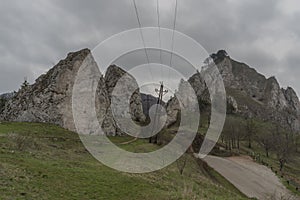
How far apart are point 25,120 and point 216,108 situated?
102 m

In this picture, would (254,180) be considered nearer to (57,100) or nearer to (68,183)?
(57,100)

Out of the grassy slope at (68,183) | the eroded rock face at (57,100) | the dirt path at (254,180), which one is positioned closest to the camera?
the grassy slope at (68,183)

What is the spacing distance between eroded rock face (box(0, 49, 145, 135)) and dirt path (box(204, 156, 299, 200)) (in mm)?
20254

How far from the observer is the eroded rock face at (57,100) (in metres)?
53.7

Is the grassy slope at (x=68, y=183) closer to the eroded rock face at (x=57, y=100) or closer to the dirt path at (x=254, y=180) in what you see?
the dirt path at (x=254, y=180)

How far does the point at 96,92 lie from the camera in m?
59.8

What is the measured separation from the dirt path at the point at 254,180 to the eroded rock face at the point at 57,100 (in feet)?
66.5

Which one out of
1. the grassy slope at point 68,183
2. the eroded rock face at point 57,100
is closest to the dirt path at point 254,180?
the grassy slope at point 68,183

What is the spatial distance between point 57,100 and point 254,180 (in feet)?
108

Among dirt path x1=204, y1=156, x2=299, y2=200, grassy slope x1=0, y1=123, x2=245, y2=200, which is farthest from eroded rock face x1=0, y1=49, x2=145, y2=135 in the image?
grassy slope x1=0, y1=123, x2=245, y2=200

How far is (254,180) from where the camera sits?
150 feet

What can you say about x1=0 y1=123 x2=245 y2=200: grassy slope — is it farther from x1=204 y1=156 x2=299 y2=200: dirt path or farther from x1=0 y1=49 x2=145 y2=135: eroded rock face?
x1=0 y1=49 x2=145 y2=135: eroded rock face

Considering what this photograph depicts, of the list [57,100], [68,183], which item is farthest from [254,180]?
[68,183]

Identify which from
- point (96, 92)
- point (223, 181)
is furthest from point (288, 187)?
point (96, 92)
